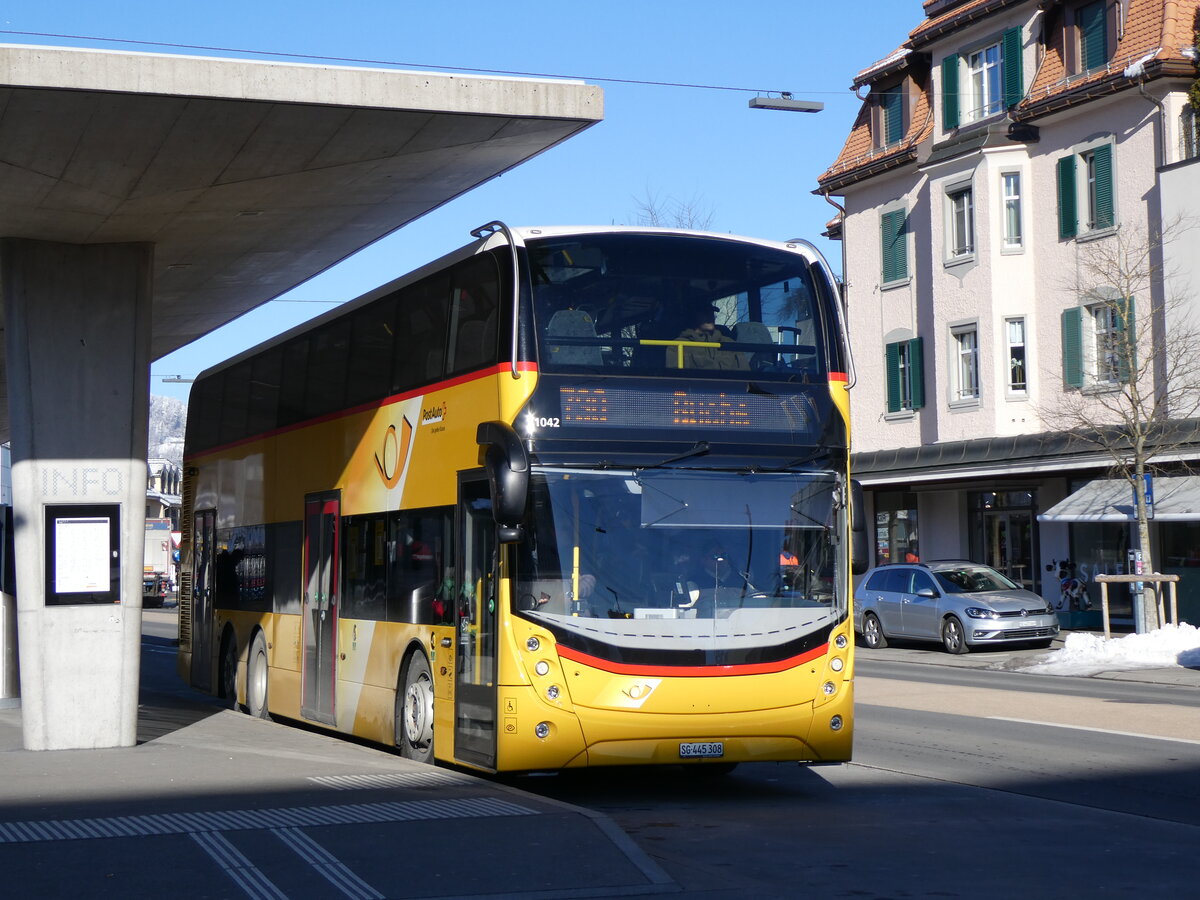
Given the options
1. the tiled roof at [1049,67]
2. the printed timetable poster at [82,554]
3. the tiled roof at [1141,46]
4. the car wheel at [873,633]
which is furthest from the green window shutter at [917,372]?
the printed timetable poster at [82,554]

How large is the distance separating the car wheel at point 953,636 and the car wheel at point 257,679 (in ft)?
46.8

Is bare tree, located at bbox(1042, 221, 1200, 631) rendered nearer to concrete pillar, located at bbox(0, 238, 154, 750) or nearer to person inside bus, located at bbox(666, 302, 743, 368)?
person inside bus, located at bbox(666, 302, 743, 368)

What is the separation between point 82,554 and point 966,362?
2620 cm

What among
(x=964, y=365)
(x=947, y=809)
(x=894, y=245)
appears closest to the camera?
(x=947, y=809)

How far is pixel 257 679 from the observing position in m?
18.0

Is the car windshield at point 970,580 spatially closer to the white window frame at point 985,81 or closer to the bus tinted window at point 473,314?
the white window frame at point 985,81

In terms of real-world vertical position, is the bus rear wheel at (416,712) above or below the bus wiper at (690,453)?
below

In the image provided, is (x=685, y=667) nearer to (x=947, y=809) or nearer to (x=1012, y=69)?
(x=947, y=809)

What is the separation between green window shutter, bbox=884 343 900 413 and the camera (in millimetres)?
39000

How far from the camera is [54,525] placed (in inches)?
527

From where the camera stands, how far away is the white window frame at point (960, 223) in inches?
1414

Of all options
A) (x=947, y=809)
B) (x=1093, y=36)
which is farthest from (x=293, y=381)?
(x=1093, y=36)

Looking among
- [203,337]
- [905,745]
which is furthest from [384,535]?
[203,337]

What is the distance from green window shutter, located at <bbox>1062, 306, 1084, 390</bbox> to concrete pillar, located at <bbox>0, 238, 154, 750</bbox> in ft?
77.3
